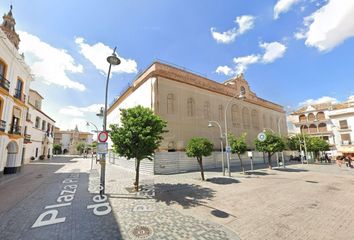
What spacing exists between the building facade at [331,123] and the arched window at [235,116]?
24963mm

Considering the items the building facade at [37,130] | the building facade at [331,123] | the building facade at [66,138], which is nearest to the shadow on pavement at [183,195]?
the building facade at [37,130]

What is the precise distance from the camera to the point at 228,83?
105ft

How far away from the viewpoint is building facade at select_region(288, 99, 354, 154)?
37969 millimetres

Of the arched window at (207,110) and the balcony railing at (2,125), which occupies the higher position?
the arched window at (207,110)

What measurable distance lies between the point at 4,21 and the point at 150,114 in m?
35.8

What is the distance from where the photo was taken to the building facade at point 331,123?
125 ft

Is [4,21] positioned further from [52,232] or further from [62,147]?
[62,147]

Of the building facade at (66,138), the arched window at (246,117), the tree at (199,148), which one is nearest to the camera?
the tree at (199,148)

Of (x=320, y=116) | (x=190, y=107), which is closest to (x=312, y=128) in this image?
(x=320, y=116)

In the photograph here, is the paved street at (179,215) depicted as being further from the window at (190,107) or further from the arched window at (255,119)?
the arched window at (255,119)

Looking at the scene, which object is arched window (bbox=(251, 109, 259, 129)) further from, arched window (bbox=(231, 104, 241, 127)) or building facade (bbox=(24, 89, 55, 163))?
building facade (bbox=(24, 89, 55, 163))

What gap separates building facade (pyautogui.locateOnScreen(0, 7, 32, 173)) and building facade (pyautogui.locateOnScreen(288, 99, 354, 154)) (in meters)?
55.0

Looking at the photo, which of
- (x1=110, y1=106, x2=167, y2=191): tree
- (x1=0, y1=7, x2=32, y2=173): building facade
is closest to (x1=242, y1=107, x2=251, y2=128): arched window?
(x1=110, y1=106, x2=167, y2=191): tree

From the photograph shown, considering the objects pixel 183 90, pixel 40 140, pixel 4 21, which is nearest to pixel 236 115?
pixel 183 90
